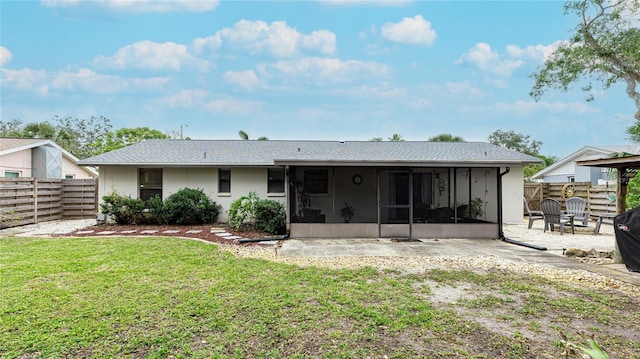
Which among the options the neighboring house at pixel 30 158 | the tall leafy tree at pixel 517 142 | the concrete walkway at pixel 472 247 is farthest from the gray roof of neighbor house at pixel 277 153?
the tall leafy tree at pixel 517 142

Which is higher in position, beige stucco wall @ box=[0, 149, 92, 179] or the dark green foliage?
beige stucco wall @ box=[0, 149, 92, 179]

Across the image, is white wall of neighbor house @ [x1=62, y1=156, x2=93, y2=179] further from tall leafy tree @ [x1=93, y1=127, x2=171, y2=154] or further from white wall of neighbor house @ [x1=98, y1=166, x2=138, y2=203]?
white wall of neighbor house @ [x1=98, y1=166, x2=138, y2=203]

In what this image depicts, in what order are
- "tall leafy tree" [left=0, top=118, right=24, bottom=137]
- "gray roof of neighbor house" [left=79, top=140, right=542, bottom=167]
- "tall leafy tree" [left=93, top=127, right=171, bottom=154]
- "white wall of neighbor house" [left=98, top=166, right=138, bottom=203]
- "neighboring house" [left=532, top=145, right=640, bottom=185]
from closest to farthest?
"gray roof of neighbor house" [left=79, top=140, right=542, bottom=167], "white wall of neighbor house" [left=98, top=166, right=138, bottom=203], "neighboring house" [left=532, top=145, right=640, bottom=185], "tall leafy tree" [left=93, top=127, right=171, bottom=154], "tall leafy tree" [left=0, top=118, right=24, bottom=137]

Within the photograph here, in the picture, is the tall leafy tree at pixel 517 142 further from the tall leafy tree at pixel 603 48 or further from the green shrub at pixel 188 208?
the green shrub at pixel 188 208

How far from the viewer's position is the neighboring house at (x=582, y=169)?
18125 mm

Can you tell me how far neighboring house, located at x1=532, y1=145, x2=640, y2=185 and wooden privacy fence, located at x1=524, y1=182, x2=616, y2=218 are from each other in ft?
10.8

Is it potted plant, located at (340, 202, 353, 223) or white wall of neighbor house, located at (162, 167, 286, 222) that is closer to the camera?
potted plant, located at (340, 202, 353, 223)

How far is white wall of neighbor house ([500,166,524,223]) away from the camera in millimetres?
13711

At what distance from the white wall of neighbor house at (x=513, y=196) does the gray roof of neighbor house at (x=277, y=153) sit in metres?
0.79

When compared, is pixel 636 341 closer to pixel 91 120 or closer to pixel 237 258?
pixel 237 258

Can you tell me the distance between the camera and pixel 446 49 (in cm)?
1772

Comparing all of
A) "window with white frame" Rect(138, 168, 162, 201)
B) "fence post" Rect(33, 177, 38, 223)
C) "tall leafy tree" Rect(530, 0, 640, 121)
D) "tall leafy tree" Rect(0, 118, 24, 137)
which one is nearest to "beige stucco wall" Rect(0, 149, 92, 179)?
"fence post" Rect(33, 177, 38, 223)

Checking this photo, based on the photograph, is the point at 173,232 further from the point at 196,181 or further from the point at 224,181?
the point at 224,181

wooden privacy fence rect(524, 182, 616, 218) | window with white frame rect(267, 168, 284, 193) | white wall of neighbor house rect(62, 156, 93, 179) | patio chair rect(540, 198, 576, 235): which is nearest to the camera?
patio chair rect(540, 198, 576, 235)
